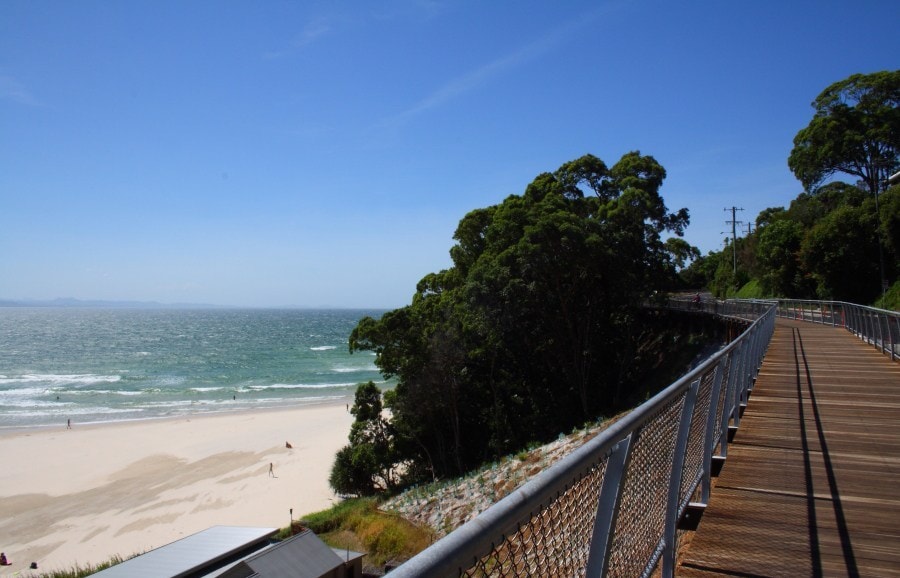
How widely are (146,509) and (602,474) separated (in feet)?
91.2

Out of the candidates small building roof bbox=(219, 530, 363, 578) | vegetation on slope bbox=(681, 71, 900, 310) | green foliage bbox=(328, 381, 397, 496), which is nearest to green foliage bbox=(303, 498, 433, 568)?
Result: small building roof bbox=(219, 530, 363, 578)

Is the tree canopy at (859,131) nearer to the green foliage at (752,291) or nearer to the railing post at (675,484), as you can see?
the green foliage at (752,291)

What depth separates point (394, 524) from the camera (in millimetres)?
15789

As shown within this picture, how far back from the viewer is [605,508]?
2.01 meters

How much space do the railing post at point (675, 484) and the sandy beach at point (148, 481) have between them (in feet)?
73.3

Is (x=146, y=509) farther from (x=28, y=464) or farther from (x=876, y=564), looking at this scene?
(x=876, y=564)

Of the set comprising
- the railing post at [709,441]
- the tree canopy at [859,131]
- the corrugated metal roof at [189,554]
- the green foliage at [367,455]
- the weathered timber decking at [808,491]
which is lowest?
the green foliage at [367,455]

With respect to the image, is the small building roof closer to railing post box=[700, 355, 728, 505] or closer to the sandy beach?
railing post box=[700, 355, 728, 505]

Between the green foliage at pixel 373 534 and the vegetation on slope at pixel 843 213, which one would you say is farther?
the vegetation on slope at pixel 843 213

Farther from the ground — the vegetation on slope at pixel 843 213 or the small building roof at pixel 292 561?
the vegetation on slope at pixel 843 213

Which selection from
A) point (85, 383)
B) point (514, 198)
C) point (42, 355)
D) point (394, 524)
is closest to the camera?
point (394, 524)

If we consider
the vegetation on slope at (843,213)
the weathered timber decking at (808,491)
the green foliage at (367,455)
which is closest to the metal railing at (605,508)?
the weathered timber decking at (808,491)

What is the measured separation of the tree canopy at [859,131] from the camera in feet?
123

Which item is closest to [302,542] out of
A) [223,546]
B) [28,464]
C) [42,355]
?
[223,546]
